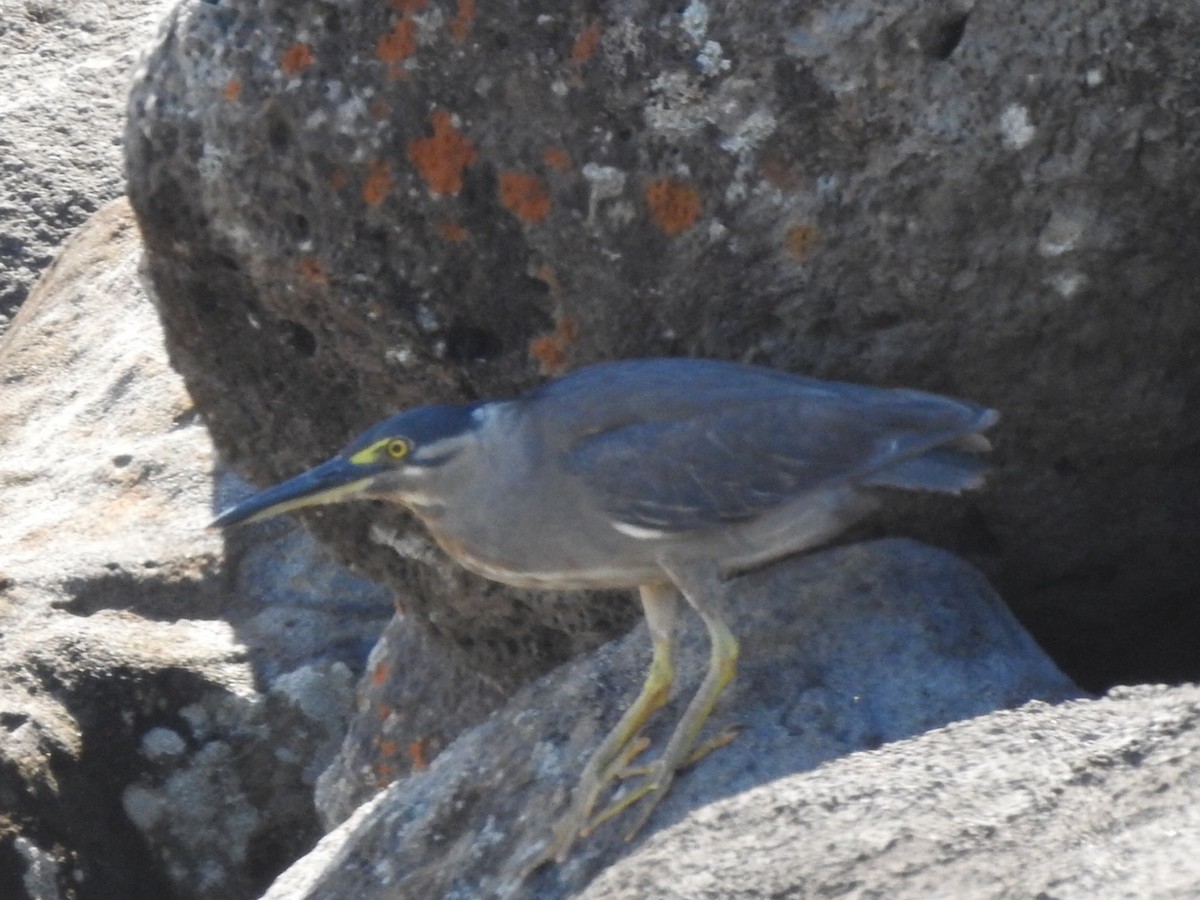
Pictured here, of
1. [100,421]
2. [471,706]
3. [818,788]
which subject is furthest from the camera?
[100,421]

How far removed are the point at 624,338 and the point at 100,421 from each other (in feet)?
9.40

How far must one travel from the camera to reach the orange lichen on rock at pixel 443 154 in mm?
3854

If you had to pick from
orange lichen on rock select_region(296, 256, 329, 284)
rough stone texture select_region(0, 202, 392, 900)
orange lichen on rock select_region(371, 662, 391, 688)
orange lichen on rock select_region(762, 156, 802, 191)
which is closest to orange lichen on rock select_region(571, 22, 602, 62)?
orange lichen on rock select_region(762, 156, 802, 191)

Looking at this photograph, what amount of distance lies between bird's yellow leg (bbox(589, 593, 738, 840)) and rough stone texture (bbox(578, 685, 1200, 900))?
18cm

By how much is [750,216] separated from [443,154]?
62 centimetres

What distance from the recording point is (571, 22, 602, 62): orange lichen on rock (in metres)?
3.72

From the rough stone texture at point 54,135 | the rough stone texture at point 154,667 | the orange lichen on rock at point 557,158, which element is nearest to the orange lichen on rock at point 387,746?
the rough stone texture at point 154,667

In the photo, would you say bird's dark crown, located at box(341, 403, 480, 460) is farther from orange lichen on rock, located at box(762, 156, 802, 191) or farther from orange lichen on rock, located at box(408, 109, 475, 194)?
orange lichen on rock, located at box(762, 156, 802, 191)

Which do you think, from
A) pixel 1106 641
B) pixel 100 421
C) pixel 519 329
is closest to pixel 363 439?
pixel 519 329

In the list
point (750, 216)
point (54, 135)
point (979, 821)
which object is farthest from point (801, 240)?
point (54, 135)

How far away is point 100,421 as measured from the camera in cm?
625

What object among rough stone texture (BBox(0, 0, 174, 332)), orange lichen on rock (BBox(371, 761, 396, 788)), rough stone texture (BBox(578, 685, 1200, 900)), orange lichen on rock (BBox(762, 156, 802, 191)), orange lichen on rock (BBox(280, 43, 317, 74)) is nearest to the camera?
rough stone texture (BBox(578, 685, 1200, 900))

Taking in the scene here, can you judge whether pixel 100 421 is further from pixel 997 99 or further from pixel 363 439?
pixel 997 99

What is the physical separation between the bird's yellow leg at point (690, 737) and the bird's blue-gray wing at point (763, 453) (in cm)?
18
